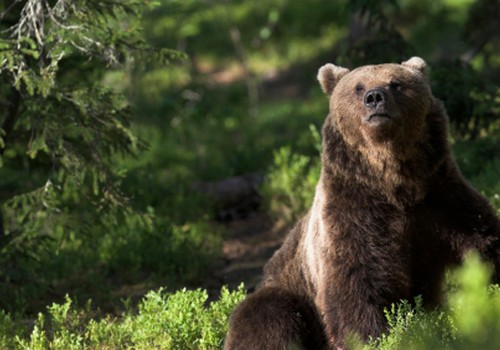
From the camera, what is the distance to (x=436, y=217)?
5.18 meters

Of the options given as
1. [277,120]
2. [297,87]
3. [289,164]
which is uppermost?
[297,87]

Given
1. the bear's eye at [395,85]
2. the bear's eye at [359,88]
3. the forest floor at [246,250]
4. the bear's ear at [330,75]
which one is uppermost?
the bear's ear at [330,75]

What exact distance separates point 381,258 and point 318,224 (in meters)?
0.49

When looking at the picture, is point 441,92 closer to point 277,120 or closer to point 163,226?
point 163,226

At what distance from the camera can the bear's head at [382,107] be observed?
5.08 m

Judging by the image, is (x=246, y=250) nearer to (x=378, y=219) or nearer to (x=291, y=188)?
(x=291, y=188)

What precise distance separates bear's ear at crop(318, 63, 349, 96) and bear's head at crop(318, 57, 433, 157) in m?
0.26

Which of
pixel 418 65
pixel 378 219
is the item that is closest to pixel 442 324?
pixel 378 219

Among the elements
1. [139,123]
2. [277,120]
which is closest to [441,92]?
[277,120]

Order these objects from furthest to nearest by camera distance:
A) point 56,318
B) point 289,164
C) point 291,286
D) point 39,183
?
point 289,164, point 39,183, point 56,318, point 291,286

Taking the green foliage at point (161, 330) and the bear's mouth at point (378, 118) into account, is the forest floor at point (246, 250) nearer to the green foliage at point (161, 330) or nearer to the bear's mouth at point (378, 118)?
the green foliage at point (161, 330)

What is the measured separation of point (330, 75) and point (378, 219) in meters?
1.17

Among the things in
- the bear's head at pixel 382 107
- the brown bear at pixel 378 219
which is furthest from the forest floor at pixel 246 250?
the bear's head at pixel 382 107

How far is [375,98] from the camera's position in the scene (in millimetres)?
5066
